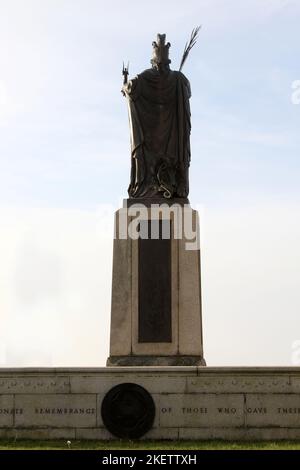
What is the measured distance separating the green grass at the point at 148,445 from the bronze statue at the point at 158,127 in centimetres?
598

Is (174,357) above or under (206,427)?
above

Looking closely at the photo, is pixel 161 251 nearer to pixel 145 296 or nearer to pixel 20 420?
pixel 145 296

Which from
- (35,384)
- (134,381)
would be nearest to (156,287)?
(134,381)

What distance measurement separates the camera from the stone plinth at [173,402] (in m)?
20.5

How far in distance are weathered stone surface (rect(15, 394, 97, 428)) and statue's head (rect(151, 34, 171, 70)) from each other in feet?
25.7

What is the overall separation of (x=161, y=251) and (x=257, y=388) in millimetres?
3932

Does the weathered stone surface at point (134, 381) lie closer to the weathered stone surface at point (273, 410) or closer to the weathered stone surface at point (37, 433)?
the weathered stone surface at point (37, 433)

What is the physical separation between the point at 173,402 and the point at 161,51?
26.8 ft

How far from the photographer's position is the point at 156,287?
75.4ft

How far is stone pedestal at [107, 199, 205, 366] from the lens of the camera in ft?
74.5

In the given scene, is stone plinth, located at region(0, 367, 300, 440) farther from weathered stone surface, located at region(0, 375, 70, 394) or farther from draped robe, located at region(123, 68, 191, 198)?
draped robe, located at region(123, 68, 191, 198)

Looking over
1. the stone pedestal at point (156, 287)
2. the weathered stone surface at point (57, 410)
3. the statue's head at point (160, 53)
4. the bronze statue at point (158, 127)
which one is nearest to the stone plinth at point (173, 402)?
the weathered stone surface at point (57, 410)

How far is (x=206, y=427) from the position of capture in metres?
20.5
